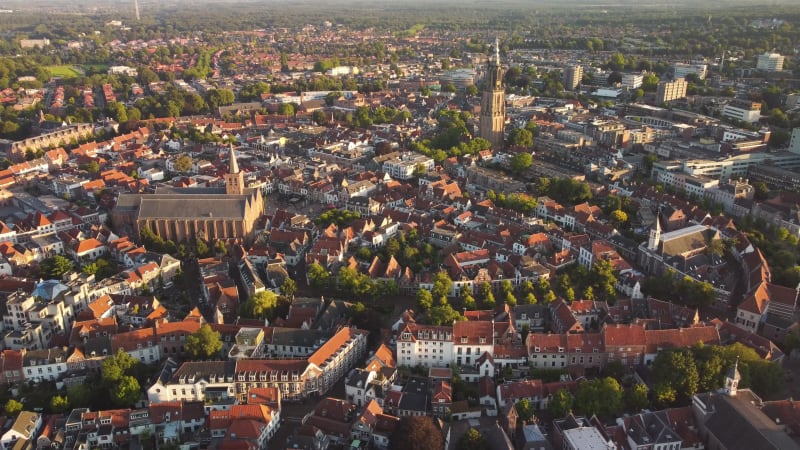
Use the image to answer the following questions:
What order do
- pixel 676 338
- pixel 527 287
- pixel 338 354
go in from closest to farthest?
pixel 676 338
pixel 338 354
pixel 527 287

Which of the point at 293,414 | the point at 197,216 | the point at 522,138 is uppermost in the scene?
the point at 522,138

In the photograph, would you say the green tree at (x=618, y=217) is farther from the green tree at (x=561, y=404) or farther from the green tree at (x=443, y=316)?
the green tree at (x=561, y=404)

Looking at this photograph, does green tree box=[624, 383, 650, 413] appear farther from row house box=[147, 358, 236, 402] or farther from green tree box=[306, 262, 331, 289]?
green tree box=[306, 262, 331, 289]

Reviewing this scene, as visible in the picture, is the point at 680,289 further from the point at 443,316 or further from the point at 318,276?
the point at 318,276

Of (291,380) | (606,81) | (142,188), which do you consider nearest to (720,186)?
(291,380)

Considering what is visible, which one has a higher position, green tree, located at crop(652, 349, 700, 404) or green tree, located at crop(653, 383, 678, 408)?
green tree, located at crop(652, 349, 700, 404)

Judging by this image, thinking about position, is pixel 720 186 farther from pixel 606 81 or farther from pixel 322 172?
pixel 606 81

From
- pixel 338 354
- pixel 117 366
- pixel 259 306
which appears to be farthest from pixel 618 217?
pixel 117 366

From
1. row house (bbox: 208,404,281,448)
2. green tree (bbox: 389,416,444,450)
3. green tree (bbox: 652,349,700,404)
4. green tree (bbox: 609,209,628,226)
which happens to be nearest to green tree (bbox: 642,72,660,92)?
green tree (bbox: 609,209,628,226)
